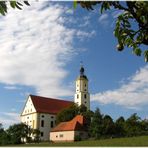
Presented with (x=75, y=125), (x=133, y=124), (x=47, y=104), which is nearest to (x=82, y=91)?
(x=47, y=104)

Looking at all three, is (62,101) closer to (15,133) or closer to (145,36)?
(15,133)

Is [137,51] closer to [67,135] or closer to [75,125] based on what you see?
[67,135]

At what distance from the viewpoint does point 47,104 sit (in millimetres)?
103438

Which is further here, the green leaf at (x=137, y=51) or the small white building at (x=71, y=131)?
the small white building at (x=71, y=131)

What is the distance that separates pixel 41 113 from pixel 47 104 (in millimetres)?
4764

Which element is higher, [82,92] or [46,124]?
[82,92]

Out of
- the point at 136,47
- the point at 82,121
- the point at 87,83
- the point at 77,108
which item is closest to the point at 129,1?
the point at 136,47

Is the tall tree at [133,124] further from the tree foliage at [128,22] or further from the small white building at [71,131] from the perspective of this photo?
the tree foliage at [128,22]

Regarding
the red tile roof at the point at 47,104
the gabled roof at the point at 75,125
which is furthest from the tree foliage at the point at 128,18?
the red tile roof at the point at 47,104

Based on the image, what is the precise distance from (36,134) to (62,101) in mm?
28040

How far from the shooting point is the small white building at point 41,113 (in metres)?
97.3

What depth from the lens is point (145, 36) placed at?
298 cm

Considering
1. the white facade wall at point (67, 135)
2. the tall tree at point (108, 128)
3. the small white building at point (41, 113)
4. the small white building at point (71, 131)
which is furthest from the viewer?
the small white building at point (41, 113)

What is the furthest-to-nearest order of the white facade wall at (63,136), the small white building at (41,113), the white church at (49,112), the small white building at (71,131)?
the small white building at (41,113) < the white church at (49,112) < the small white building at (71,131) < the white facade wall at (63,136)
